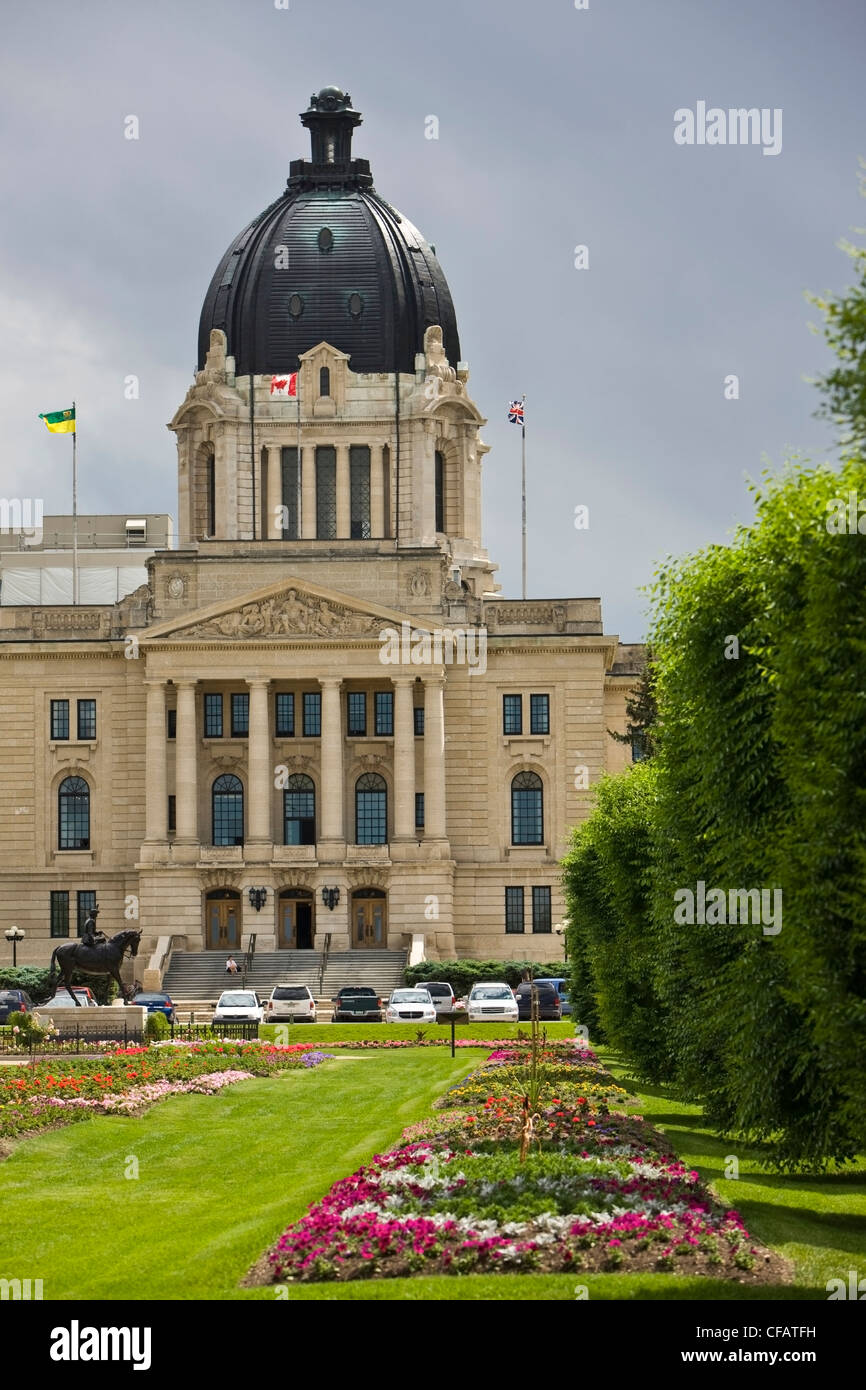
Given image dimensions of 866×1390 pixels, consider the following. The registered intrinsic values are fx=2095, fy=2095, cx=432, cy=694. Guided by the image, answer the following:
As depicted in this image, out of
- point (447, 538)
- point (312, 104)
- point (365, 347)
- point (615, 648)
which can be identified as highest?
point (312, 104)

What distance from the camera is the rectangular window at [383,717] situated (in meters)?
102

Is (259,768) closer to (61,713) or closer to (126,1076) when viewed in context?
(61,713)

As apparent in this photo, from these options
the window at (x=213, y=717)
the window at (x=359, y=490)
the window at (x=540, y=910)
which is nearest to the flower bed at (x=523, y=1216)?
Result: the window at (x=540, y=910)

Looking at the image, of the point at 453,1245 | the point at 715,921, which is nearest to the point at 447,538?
the point at 715,921

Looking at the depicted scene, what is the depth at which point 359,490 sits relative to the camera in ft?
379

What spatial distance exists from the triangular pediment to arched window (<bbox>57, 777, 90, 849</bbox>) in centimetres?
941

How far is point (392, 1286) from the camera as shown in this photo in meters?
21.4

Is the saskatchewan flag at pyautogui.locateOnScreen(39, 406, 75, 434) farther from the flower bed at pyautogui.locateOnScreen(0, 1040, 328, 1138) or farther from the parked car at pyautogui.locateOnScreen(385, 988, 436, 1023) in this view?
the flower bed at pyautogui.locateOnScreen(0, 1040, 328, 1138)

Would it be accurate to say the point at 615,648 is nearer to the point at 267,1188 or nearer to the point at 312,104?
the point at 312,104

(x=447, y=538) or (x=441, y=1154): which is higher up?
(x=447, y=538)

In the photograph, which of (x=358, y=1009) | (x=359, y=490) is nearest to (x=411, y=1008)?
(x=358, y=1009)

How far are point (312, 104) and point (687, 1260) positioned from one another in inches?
4429
